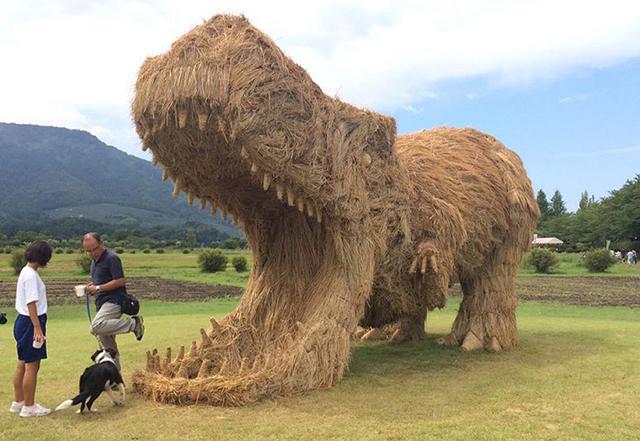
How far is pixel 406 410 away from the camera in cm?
474

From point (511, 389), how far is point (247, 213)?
9.82ft

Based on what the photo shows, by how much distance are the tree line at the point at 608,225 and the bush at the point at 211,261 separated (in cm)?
2929

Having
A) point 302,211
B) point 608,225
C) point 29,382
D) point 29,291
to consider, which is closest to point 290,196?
point 302,211

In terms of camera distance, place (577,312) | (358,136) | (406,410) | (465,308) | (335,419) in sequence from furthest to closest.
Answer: (577,312) < (465,308) < (358,136) < (406,410) < (335,419)

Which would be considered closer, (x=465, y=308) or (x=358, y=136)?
(x=358, y=136)

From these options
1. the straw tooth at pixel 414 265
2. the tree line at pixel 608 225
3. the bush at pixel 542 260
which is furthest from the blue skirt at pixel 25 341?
the tree line at pixel 608 225

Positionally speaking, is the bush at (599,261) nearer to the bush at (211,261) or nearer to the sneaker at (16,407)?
the bush at (211,261)

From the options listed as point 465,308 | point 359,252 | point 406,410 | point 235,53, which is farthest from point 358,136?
point 465,308

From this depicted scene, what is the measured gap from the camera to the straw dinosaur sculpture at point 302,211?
4.71 metres

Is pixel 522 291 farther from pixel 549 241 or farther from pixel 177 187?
pixel 549 241

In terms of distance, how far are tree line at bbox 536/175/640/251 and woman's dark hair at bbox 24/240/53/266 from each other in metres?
48.1

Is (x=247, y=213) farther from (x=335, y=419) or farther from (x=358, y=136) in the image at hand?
(x=335, y=419)

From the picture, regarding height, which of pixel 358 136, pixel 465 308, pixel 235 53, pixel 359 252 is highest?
pixel 235 53

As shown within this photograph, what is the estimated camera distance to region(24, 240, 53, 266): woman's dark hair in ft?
15.3
